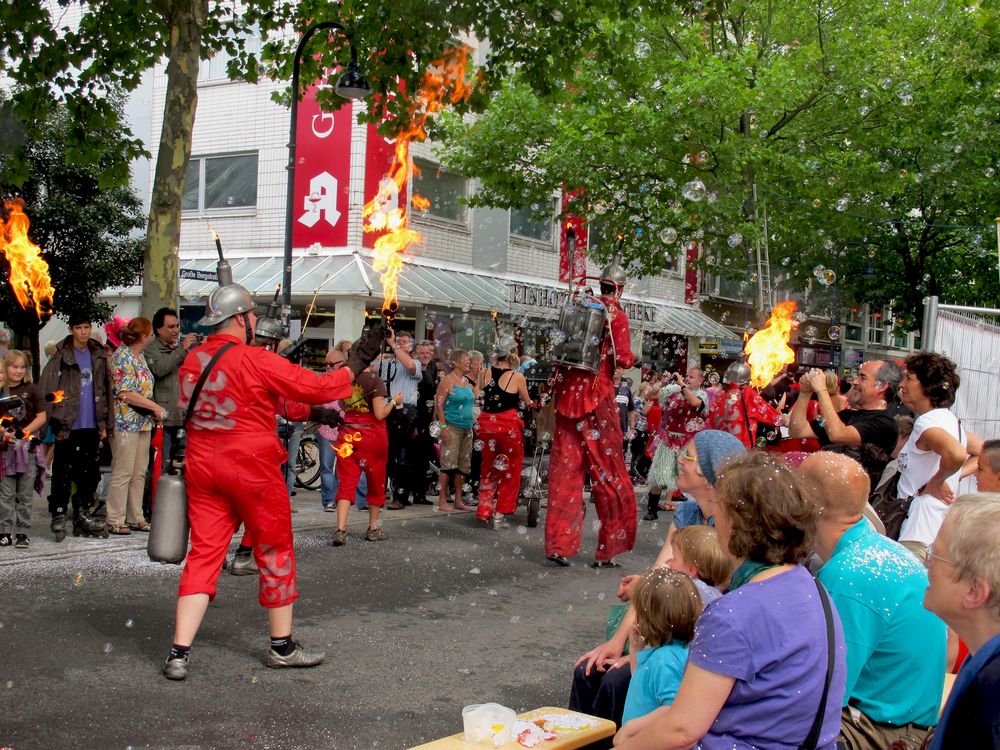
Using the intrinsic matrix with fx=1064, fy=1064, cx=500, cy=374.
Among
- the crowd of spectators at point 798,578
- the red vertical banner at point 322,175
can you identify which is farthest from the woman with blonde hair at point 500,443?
the red vertical banner at point 322,175

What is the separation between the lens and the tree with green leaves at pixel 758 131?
19.7 metres

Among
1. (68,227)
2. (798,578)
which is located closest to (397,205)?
(68,227)

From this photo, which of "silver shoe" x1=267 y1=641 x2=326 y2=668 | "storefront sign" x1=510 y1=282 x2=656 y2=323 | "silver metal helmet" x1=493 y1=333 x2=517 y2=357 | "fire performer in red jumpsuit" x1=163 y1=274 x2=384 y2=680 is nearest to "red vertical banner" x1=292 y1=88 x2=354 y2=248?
"storefront sign" x1=510 y1=282 x2=656 y2=323

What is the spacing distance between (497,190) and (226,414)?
17055 mm

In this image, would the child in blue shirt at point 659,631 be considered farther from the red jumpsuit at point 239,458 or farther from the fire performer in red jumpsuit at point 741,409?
the fire performer in red jumpsuit at point 741,409

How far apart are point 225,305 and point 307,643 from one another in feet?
6.67

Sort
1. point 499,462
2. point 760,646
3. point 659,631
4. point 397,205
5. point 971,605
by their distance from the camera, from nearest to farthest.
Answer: point 971,605 < point 760,646 < point 659,631 < point 499,462 < point 397,205

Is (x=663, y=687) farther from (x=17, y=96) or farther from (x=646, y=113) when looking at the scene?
(x=646, y=113)

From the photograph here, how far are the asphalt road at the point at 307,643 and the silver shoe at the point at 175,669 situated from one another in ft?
0.14

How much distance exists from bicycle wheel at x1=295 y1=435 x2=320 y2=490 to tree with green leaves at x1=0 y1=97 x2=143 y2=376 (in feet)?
20.7

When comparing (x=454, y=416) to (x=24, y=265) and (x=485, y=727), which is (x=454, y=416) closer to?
(x=485, y=727)

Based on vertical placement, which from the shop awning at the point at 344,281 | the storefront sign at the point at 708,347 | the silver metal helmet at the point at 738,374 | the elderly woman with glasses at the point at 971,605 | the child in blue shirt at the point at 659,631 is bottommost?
the child in blue shirt at the point at 659,631

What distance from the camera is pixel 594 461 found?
909 cm

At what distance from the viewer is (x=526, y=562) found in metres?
9.22
